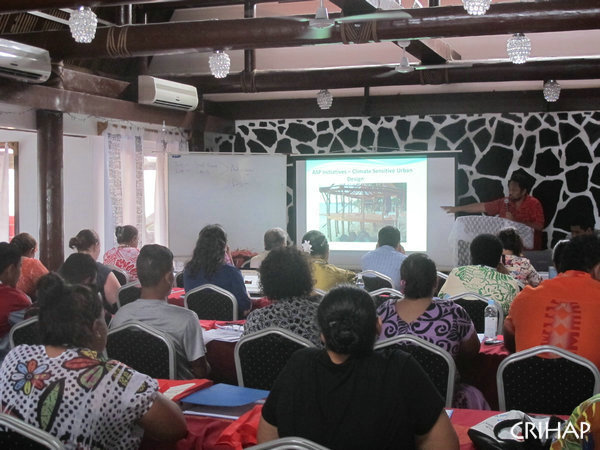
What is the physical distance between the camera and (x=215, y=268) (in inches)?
207

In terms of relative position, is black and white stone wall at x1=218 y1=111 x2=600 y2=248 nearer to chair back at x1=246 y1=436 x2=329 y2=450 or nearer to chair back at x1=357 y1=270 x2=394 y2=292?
chair back at x1=357 y1=270 x2=394 y2=292

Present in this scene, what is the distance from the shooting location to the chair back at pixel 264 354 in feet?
10.3

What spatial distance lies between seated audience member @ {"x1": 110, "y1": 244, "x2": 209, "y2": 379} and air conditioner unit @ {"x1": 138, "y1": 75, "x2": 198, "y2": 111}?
493cm

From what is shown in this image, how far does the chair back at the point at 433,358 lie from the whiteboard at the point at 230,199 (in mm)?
6413

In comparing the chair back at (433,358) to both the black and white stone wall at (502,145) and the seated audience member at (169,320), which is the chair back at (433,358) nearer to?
the seated audience member at (169,320)

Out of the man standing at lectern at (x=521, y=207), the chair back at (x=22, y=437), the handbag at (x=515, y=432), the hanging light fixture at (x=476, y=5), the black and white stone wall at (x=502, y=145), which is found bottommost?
the handbag at (x=515, y=432)

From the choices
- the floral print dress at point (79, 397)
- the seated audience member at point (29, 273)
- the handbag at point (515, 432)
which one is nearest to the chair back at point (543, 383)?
the handbag at point (515, 432)

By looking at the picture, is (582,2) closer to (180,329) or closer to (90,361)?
(180,329)

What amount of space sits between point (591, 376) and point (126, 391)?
1.75 meters

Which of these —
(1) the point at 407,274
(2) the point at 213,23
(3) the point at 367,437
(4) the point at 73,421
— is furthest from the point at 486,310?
(2) the point at 213,23

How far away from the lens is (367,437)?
192cm

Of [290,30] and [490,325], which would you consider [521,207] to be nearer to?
[290,30]

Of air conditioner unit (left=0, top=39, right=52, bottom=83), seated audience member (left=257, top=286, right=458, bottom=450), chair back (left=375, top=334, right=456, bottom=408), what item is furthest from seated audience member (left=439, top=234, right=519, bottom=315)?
air conditioner unit (left=0, top=39, right=52, bottom=83)

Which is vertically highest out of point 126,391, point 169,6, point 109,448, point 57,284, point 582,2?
point 169,6
